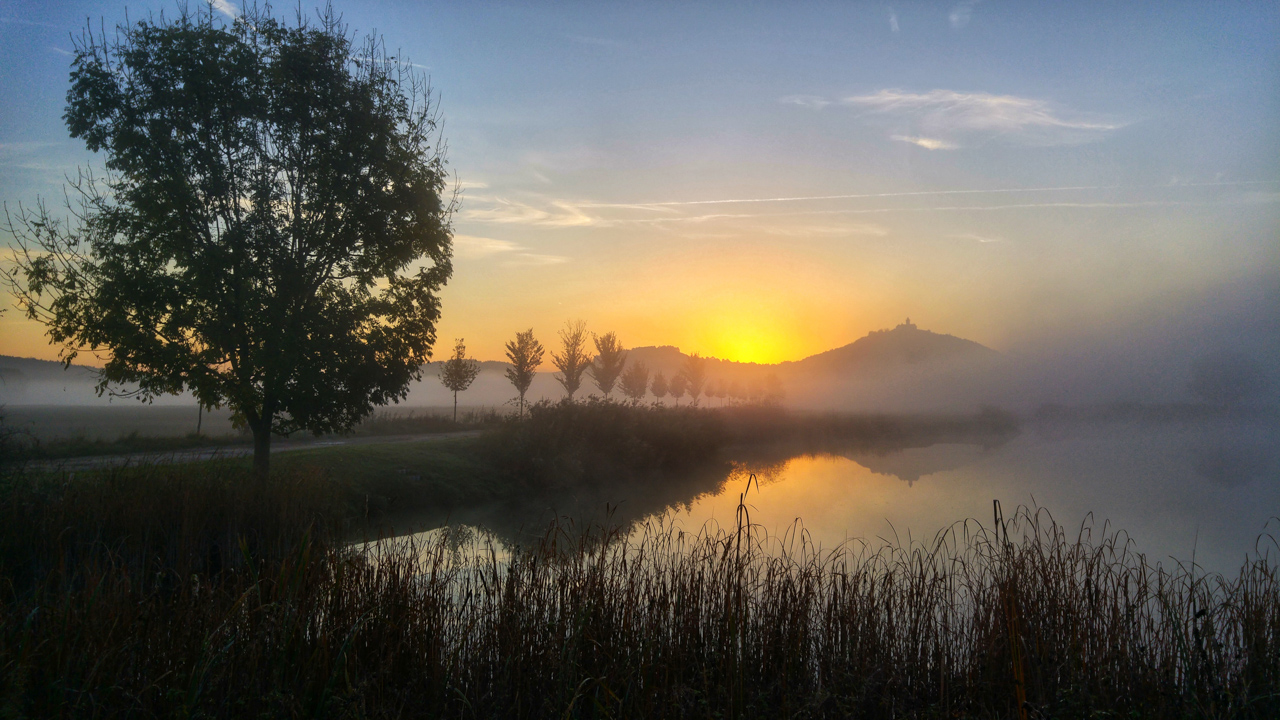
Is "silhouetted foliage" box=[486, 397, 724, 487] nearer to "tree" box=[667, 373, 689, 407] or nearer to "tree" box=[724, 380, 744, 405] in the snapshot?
"tree" box=[667, 373, 689, 407]

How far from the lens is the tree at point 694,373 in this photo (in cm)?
5716

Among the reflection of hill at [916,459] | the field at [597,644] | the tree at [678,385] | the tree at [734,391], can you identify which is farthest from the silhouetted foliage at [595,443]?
the tree at [734,391]

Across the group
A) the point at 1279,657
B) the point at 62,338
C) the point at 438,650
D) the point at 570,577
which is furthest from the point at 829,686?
the point at 62,338

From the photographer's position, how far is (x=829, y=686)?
13.8 feet

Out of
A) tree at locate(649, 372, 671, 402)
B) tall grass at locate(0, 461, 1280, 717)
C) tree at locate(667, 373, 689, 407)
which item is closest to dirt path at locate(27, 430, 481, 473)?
tall grass at locate(0, 461, 1280, 717)

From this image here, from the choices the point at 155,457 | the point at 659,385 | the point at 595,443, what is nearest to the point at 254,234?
the point at 155,457

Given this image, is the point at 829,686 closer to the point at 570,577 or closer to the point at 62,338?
the point at 570,577

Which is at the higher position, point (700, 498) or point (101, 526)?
point (101, 526)

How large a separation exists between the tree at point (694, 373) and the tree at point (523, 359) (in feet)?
76.9

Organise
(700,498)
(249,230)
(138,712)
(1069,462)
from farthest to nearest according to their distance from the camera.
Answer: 1. (1069,462)
2. (700,498)
3. (249,230)
4. (138,712)

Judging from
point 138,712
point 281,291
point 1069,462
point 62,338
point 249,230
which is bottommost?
point 1069,462

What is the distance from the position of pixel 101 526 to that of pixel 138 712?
4.88 m

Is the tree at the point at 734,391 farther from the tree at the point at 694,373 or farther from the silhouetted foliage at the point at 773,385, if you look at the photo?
the tree at the point at 694,373

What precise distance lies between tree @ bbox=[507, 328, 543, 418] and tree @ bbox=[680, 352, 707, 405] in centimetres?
2345
